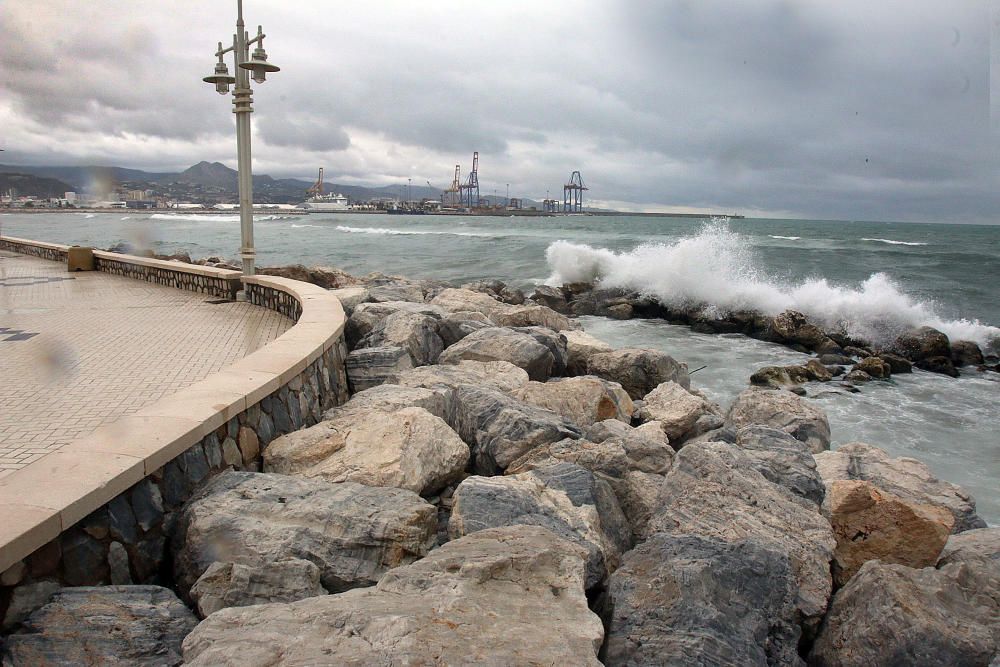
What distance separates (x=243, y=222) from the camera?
9539mm

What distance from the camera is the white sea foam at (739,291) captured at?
48.7ft

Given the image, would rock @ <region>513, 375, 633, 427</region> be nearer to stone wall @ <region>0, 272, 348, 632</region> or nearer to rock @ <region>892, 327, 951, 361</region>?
stone wall @ <region>0, 272, 348, 632</region>

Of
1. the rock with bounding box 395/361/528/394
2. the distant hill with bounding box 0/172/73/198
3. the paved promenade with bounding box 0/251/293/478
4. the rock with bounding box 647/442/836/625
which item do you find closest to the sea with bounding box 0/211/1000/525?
the rock with bounding box 647/442/836/625

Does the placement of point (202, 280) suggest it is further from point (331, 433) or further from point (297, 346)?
point (331, 433)

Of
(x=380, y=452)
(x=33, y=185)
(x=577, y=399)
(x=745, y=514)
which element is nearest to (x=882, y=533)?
(x=745, y=514)

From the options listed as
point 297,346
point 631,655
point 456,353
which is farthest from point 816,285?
point 631,655

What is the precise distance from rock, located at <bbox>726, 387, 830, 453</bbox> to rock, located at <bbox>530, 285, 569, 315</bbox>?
1052cm

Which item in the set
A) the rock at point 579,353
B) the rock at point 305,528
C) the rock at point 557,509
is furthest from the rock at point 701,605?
the rock at point 579,353

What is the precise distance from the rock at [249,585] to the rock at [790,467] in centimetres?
Answer: 232

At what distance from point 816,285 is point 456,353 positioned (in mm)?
14198

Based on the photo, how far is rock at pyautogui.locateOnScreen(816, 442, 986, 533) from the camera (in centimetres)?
430

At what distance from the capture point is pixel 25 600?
222cm

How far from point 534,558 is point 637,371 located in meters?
5.26

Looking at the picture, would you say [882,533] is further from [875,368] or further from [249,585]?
[875,368]
